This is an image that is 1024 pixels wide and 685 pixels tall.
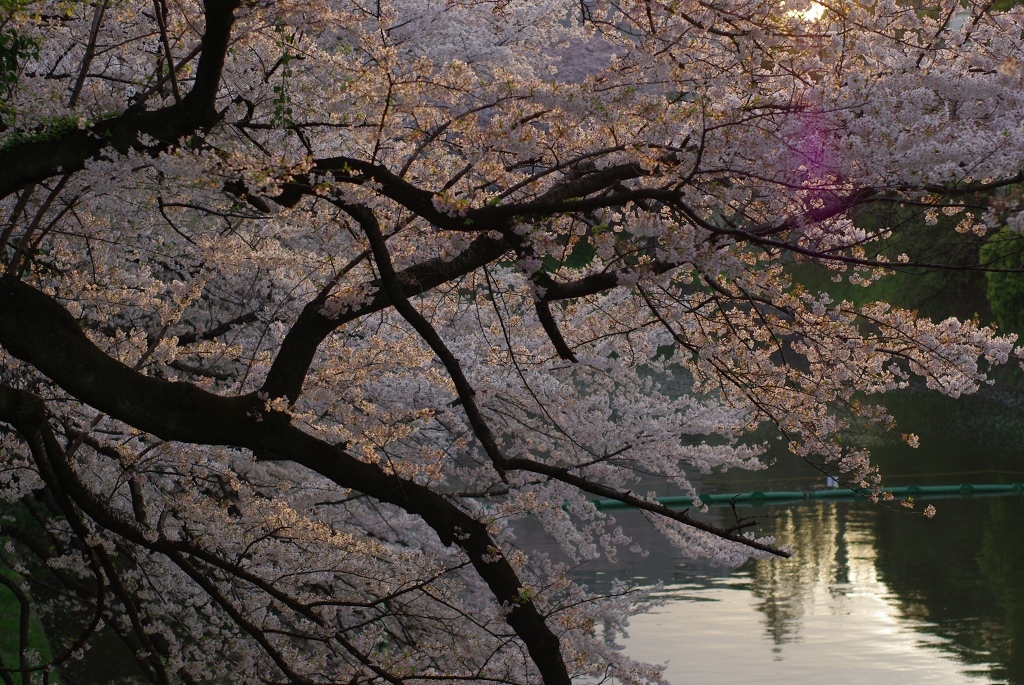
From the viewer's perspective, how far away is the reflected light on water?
789cm

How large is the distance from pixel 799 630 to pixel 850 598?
116cm

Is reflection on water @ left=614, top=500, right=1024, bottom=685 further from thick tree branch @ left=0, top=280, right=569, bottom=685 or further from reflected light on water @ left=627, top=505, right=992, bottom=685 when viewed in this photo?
thick tree branch @ left=0, top=280, right=569, bottom=685

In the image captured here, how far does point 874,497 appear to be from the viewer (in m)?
4.41

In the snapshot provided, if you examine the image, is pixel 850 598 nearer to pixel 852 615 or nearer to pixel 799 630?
pixel 852 615

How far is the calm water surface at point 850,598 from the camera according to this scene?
8.02 metres

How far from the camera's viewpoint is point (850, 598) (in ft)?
32.3

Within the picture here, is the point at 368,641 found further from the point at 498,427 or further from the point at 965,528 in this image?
the point at 965,528

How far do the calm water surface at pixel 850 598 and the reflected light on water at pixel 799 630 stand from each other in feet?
0.05

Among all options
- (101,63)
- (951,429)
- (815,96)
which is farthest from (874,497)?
(951,429)

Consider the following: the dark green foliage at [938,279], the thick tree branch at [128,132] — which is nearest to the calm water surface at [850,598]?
the dark green foliage at [938,279]

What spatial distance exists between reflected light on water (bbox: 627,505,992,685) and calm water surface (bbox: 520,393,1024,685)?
0.01 meters

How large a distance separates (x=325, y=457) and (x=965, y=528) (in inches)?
424

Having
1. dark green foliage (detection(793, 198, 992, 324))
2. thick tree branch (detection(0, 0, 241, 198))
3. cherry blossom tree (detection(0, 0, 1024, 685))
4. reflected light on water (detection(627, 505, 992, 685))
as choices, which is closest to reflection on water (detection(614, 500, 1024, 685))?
reflected light on water (detection(627, 505, 992, 685))

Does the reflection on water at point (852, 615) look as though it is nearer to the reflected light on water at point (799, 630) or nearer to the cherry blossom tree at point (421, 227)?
the reflected light on water at point (799, 630)
